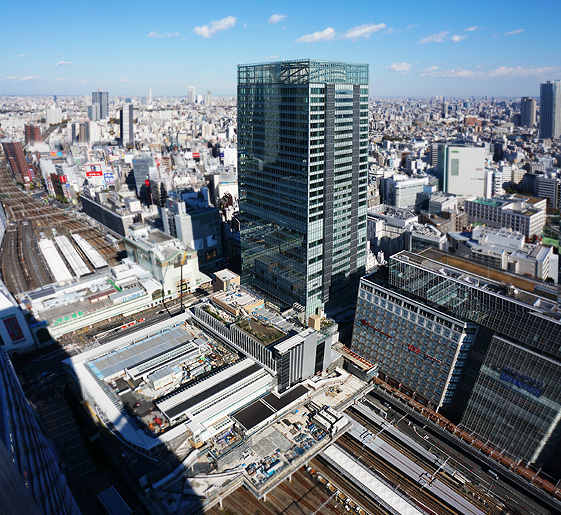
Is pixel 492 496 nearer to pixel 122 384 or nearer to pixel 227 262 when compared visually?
pixel 122 384

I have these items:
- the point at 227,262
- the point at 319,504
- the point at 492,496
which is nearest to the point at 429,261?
the point at 492,496

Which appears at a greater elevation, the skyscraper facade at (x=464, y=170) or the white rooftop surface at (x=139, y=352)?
the skyscraper facade at (x=464, y=170)

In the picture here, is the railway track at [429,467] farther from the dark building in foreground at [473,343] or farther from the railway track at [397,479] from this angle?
the dark building in foreground at [473,343]

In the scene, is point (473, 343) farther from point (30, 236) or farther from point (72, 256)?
point (30, 236)

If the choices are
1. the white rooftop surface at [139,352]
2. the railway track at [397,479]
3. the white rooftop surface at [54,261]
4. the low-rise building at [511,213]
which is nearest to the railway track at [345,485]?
the railway track at [397,479]

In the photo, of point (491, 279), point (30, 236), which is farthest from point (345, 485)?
point (30, 236)

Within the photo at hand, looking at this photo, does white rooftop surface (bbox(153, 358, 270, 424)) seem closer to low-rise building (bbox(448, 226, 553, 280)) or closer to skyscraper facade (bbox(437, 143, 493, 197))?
low-rise building (bbox(448, 226, 553, 280))
